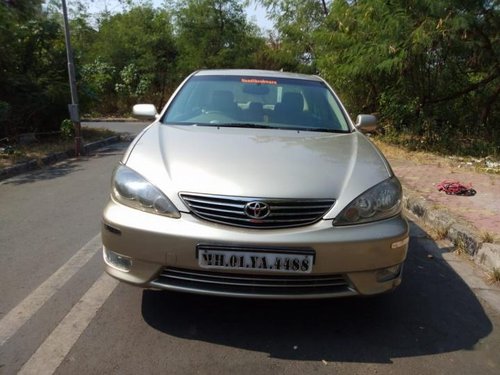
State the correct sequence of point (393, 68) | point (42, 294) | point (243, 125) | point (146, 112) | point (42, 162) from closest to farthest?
point (42, 294) → point (243, 125) → point (146, 112) → point (42, 162) → point (393, 68)

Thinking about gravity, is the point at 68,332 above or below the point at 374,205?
below

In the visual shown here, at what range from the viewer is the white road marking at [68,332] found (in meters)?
2.66

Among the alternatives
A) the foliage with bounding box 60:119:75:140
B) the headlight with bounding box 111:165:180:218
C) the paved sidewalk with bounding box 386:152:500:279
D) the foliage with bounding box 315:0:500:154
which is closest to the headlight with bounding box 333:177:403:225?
the headlight with bounding box 111:165:180:218

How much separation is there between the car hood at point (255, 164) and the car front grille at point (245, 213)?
0.12 feet

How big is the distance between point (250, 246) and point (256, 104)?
74.7 inches

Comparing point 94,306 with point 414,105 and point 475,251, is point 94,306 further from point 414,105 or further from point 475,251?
point 414,105

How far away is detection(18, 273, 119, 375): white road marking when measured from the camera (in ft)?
8.73

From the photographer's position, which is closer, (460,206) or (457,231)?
A: (457,231)

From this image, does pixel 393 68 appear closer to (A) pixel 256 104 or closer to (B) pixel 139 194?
(A) pixel 256 104

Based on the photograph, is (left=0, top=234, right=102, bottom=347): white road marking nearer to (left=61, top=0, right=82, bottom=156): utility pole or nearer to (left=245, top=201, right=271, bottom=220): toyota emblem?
(left=245, top=201, right=271, bottom=220): toyota emblem

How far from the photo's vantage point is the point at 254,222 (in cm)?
277

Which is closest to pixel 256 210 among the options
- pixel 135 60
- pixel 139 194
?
pixel 139 194

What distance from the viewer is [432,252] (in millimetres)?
4711

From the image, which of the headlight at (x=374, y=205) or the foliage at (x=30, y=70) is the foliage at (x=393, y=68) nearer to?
the foliage at (x=30, y=70)
